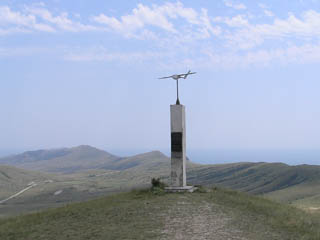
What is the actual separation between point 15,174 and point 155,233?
19000 cm

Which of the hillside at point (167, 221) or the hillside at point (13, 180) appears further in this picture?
the hillside at point (13, 180)

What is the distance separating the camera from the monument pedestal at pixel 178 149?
24859mm

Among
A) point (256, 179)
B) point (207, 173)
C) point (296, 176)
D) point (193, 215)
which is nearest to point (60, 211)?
point (193, 215)

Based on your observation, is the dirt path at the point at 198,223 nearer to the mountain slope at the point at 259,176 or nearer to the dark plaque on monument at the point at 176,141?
the dark plaque on monument at the point at 176,141

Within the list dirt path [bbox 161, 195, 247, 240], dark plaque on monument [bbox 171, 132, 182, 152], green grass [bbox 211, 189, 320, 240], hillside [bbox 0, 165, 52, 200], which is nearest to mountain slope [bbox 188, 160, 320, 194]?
hillside [bbox 0, 165, 52, 200]

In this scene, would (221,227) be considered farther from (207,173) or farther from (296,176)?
(207,173)

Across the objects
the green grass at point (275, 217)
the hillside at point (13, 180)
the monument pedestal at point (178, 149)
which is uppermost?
the monument pedestal at point (178, 149)

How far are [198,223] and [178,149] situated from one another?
7841 mm

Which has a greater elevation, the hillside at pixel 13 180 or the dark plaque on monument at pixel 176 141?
the dark plaque on monument at pixel 176 141

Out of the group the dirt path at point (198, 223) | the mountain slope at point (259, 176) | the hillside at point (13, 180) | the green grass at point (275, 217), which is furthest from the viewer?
the hillside at point (13, 180)

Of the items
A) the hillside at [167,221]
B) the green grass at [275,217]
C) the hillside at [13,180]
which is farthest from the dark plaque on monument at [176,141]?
the hillside at [13,180]

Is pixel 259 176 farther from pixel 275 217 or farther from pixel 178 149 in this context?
pixel 275 217

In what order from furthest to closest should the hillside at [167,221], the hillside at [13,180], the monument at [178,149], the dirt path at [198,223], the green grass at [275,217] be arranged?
the hillside at [13,180]
the monument at [178,149]
the green grass at [275,217]
the hillside at [167,221]
the dirt path at [198,223]

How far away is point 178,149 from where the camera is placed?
2503 cm
